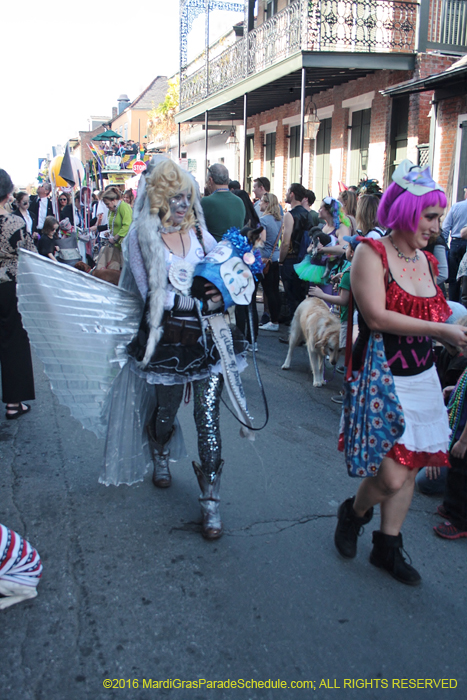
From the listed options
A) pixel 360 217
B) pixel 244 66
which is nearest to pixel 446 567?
pixel 360 217

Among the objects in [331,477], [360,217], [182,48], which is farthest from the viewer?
[182,48]

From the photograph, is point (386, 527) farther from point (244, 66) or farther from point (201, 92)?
point (201, 92)

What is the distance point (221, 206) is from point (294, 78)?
9.64m

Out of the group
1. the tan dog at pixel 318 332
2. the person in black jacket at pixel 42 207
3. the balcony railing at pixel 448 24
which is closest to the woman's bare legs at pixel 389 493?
the tan dog at pixel 318 332

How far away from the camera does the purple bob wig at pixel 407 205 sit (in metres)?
2.41

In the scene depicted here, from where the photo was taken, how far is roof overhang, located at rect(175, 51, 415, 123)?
11844mm

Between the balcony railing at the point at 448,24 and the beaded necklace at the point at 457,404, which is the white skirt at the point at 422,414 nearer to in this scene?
the beaded necklace at the point at 457,404

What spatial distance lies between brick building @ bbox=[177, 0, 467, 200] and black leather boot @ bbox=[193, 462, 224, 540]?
963 centimetres

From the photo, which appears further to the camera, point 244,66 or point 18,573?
point 244,66

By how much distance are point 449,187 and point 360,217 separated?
7.20m

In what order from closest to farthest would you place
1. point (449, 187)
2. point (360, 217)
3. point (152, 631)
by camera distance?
point (152, 631), point (360, 217), point (449, 187)

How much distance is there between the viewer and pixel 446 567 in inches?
115

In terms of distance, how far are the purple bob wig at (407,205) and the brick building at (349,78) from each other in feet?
31.1

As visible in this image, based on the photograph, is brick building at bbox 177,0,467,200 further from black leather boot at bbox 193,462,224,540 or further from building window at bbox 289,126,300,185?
black leather boot at bbox 193,462,224,540
